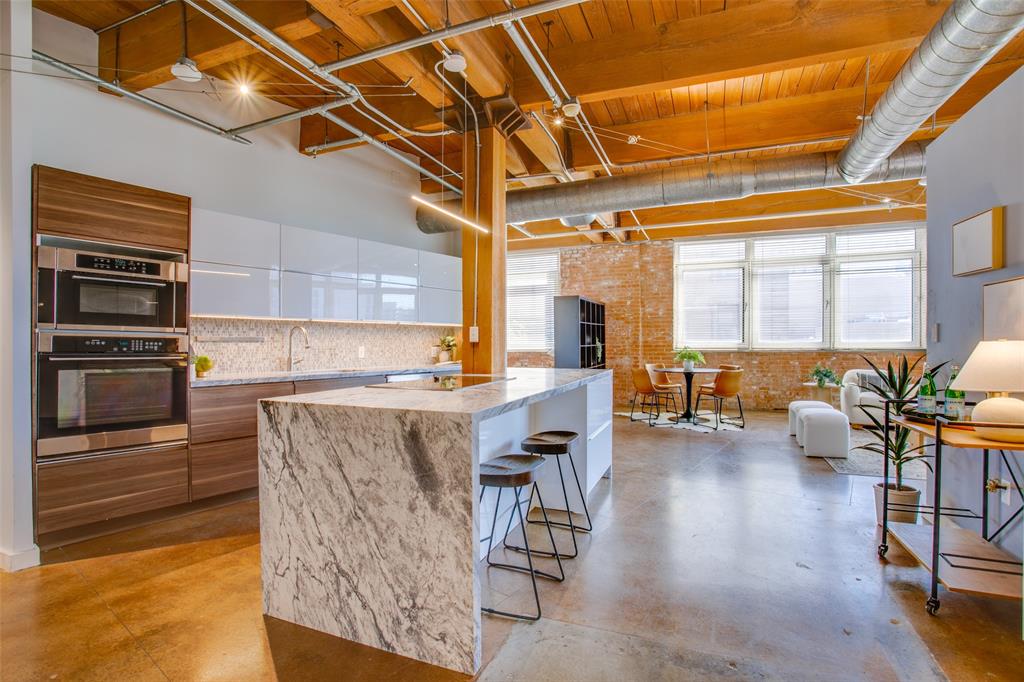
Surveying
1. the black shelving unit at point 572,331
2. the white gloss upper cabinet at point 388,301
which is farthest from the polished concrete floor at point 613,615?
the black shelving unit at point 572,331

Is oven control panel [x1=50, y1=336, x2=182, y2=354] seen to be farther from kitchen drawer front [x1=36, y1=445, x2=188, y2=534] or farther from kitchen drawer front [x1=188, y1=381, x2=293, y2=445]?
kitchen drawer front [x1=36, y1=445, x2=188, y2=534]

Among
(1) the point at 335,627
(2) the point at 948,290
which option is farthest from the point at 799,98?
(1) the point at 335,627

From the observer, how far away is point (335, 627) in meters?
2.18

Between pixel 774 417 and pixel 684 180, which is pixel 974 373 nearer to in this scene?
pixel 684 180

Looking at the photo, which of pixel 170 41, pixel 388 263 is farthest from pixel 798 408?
pixel 170 41

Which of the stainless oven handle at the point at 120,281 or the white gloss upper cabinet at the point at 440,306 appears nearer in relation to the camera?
the stainless oven handle at the point at 120,281

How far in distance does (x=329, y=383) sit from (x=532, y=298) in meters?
6.25

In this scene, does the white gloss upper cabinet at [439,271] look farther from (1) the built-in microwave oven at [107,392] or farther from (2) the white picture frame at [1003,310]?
(2) the white picture frame at [1003,310]

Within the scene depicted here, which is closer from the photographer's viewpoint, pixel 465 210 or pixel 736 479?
pixel 465 210

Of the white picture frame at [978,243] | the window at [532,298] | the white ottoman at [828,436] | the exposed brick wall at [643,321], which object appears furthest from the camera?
the window at [532,298]

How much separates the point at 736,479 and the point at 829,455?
1.56 m

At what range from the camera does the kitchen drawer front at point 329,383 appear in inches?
167

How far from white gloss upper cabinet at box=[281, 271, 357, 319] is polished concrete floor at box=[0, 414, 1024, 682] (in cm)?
197

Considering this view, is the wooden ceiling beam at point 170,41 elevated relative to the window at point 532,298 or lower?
elevated
